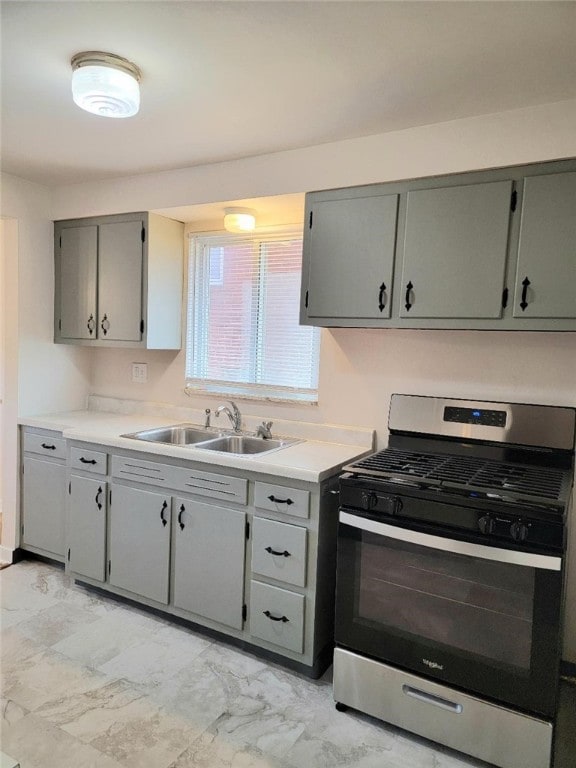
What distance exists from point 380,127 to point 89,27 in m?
1.17

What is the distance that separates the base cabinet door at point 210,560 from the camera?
93.2 inches

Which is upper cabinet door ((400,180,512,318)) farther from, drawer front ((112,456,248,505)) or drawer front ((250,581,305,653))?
drawer front ((250,581,305,653))

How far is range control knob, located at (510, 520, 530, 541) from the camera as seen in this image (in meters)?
1.65

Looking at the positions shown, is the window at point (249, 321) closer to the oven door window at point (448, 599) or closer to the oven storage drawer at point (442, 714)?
the oven door window at point (448, 599)

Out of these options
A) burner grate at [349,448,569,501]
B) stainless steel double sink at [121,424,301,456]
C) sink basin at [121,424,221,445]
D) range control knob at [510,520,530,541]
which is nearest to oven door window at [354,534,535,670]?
range control knob at [510,520,530,541]

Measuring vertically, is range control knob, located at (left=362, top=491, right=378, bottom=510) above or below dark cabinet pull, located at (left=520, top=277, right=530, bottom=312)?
below

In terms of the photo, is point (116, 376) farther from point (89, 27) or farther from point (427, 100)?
point (427, 100)

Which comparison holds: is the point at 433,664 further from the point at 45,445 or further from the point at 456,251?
the point at 45,445

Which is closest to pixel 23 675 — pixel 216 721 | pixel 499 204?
pixel 216 721

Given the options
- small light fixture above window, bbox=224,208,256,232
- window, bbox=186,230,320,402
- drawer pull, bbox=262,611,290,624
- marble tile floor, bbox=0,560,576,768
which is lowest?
marble tile floor, bbox=0,560,576,768

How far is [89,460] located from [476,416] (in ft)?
6.70

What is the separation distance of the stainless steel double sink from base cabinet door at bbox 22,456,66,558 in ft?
2.12

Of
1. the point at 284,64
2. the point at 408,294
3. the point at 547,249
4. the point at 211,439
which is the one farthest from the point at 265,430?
the point at 284,64

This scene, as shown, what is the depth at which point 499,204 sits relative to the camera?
6.59ft
